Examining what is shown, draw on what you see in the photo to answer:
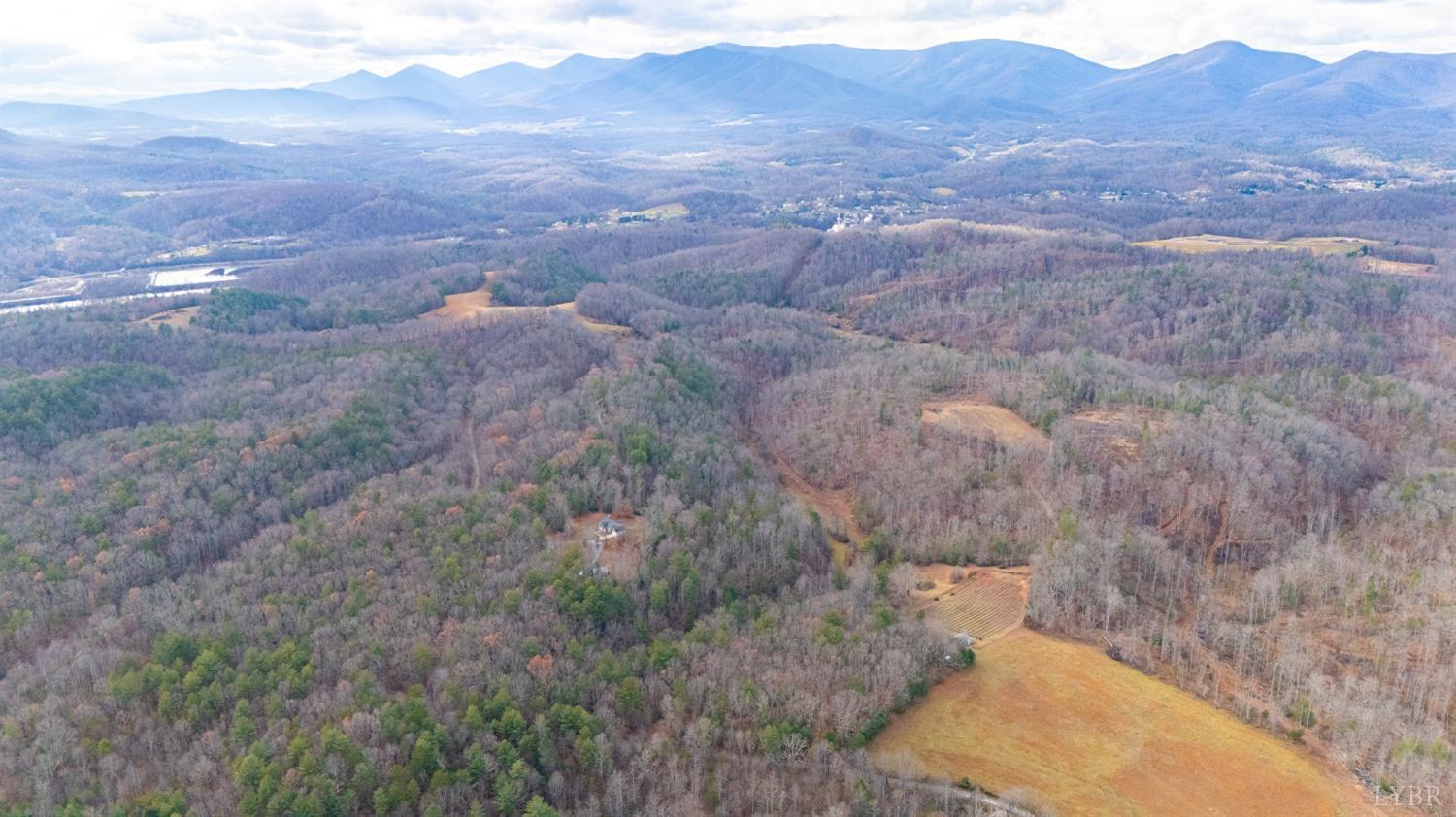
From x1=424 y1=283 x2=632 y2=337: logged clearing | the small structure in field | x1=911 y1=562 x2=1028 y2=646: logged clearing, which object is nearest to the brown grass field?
x1=424 y1=283 x2=632 y2=337: logged clearing

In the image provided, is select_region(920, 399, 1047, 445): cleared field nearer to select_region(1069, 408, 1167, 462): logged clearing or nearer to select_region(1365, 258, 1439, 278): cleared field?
select_region(1069, 408, 1167, 462): logged clearing

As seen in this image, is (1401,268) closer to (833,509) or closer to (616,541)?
(833,509)

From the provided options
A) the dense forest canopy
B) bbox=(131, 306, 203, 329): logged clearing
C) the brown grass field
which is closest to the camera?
the dense forest canopy

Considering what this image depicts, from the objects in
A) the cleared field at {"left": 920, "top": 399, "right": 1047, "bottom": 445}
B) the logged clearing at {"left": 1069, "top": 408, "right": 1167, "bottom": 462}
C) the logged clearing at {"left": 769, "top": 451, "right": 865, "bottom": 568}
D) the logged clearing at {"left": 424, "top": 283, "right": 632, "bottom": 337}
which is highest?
the logged clearing at {"left": 424, "top": 283, "right": 632, "bottom": 337}

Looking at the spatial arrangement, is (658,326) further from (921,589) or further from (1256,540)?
(1256,540)

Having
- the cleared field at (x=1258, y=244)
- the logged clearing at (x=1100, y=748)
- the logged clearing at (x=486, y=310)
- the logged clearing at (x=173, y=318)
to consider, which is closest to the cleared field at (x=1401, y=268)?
the cleared field at (x=1258, y=244)

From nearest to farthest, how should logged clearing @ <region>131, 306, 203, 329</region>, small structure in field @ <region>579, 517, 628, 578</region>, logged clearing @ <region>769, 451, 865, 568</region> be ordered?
small structure in field @ <region>579, 517, 628, 578</region>
logged clearing @ <region>769, 451, 865, 568</region>
logged clearing @ <region>131, 306, 203, 329</region>

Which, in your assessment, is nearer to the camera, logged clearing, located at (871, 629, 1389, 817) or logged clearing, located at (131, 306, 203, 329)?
logged clearing, located at (871, 629, 1389, 817)

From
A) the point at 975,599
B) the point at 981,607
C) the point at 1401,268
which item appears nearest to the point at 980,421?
the point at 975,599

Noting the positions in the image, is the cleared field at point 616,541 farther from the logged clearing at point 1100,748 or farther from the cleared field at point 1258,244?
the cleared field at point 1258,244
